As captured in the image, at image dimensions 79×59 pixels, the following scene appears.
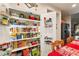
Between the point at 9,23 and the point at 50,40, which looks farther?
the point at 50,40

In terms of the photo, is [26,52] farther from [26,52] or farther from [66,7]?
[66,7]

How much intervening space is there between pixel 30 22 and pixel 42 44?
0.34 metres

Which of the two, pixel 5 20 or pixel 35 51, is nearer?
pixel 5 20

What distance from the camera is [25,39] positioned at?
163 cm

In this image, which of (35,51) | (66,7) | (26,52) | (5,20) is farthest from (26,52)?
(66,7)

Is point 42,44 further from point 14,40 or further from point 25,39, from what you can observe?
point 14,40

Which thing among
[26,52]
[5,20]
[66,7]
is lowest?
[26,52]

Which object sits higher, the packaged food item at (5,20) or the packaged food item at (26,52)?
the packaged food item at (5,20)

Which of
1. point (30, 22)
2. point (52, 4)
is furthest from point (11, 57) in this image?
point (52, 4)

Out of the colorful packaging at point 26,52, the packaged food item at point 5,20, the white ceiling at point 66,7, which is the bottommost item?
the colorful packaging at point 26,52

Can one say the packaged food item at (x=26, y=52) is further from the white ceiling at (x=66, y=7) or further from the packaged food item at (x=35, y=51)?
the white ceiling at (x=66, y=7)

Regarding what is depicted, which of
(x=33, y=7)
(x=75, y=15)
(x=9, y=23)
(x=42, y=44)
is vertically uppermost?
(x=33, y=7)

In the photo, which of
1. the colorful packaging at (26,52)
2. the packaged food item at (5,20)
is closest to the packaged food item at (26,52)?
the colorful packaging at (26,52)

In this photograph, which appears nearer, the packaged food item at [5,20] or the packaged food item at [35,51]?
the packaged food item at [5,20]
